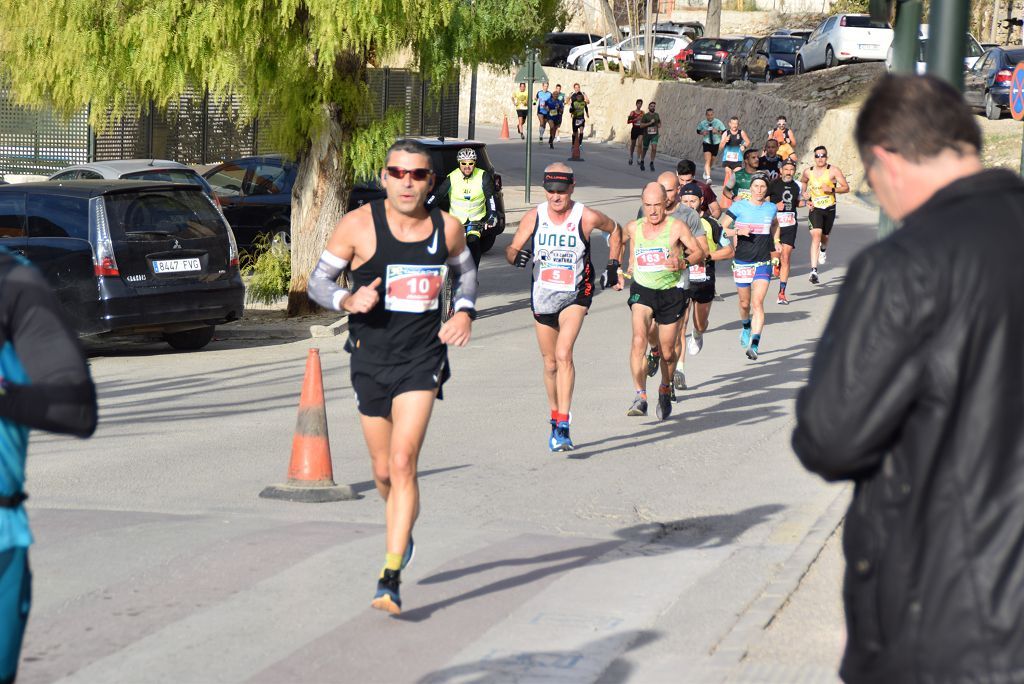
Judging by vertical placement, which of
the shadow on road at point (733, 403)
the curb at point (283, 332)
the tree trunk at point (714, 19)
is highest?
the tree trunk at point (714, 19)

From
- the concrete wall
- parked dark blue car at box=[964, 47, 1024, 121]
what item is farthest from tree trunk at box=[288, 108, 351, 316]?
parked dark blue car at box=[964, 47, 1024, 121]

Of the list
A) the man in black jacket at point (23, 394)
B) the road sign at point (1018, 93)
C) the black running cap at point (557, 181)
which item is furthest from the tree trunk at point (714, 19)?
the man in black jacket at point (23, 394)

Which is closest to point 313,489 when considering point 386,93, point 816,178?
point 816,178

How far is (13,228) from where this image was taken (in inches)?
586

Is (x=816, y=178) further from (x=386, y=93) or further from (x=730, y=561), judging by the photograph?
(x=730, y=561)

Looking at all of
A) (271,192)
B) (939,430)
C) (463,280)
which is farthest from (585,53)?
(939,430)

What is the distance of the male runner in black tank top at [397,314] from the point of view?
649 cm

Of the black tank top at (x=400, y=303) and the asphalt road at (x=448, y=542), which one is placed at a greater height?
the black tank top at (x=400, y=303)

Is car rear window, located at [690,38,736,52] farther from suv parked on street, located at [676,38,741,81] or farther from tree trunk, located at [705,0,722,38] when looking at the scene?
tree trunk, located at [705,0,722,38]

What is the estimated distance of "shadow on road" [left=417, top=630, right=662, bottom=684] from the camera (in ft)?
18.5

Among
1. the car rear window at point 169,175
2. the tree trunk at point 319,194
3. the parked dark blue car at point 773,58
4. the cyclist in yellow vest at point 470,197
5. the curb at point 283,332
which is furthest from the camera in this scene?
the parked dark blue car at point 773,58

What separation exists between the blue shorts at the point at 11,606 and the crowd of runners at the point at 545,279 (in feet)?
9.22

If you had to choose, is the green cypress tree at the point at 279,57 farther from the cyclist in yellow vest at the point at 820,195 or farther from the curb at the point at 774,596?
the curb at the point at 774,596

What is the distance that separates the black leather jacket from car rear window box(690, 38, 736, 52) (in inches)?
1978
